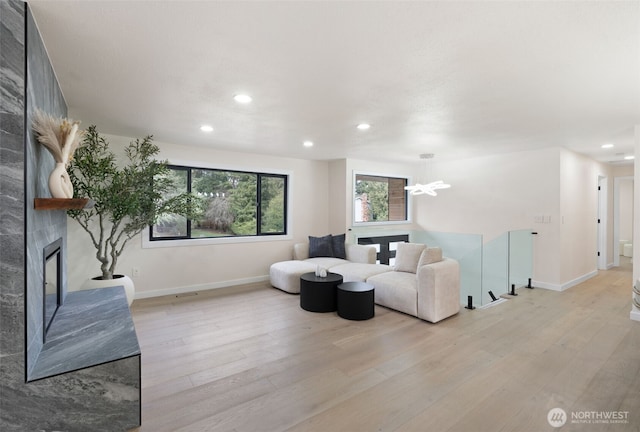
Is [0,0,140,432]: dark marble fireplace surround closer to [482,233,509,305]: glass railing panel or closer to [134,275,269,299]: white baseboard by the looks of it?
[134,275,269,299]: white baseboard

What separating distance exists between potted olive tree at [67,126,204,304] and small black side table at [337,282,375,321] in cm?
237


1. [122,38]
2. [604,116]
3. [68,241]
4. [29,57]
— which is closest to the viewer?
[29,57]

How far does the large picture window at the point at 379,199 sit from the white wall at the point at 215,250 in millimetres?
708

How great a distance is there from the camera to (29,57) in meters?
1.71

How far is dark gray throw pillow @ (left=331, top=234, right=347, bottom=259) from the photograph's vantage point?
5.79 metres

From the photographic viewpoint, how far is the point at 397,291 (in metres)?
3.98

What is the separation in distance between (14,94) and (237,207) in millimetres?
3945

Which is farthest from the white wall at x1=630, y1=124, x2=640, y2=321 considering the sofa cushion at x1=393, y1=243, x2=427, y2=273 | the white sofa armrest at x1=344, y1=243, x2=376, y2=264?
the white sofa armrest at x1=344, y1=243, x2=376, y2=264

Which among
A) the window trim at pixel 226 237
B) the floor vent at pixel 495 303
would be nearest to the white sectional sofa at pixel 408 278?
the floor vent at pixel 495 303

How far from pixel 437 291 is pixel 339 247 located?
7.96 feet

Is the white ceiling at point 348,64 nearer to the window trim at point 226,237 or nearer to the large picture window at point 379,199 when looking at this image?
the window trim at point 226,237

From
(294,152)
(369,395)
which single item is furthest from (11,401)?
(294,152)

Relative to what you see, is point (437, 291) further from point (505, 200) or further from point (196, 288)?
point (196, 288)

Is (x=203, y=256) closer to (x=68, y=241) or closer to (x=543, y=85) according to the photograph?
(x=68, y=241)
